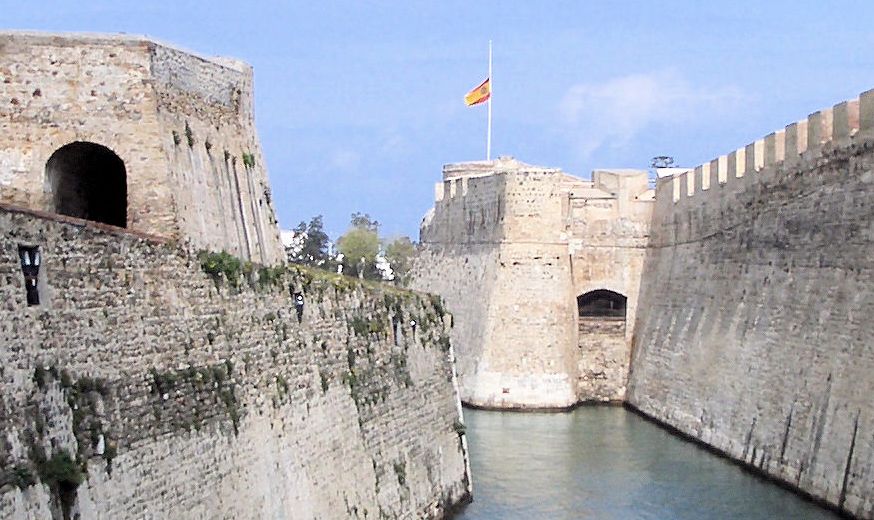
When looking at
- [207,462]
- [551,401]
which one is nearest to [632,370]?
[551,401]

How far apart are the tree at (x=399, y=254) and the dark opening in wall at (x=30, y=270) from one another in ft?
159

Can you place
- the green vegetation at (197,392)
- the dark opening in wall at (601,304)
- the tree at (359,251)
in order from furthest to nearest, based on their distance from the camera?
the tree at (359,251) < the dark opening in wall at (601,304) < the green vegetation at (197,392)

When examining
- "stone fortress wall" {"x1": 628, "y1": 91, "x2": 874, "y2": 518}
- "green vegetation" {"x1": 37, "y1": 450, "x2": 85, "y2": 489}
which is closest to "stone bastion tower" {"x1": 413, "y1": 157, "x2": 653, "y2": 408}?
"stone fortress wall" {"x1": 628, "y1": 91, "x2": 874, "y2": 518}

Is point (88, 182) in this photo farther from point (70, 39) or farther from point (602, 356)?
point (602, 356)

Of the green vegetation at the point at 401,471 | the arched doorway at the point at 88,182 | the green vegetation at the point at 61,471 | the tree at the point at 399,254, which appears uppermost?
the arched doorway at the point at 88,182

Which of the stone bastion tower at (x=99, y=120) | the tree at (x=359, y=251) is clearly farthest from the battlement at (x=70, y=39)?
the tree at (x=359, y=251)

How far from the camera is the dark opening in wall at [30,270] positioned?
28.5ft

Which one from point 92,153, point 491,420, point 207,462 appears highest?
point 92,153

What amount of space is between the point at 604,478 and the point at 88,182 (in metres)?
10.3

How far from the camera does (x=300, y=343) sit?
1371 cm

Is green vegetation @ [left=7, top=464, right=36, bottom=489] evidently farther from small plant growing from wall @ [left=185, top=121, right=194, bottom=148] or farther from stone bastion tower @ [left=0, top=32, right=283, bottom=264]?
small plant growing from wall @ [left=185, top=121, right=194, bottom=148]

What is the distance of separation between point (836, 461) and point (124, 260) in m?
11.6

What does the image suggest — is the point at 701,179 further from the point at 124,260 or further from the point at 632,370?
the point at 124,260

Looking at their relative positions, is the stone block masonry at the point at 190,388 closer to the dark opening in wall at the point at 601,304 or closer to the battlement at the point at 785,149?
the battlement at the point at 785,149
